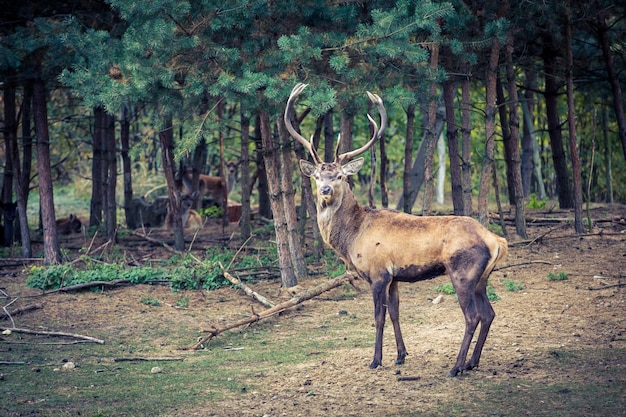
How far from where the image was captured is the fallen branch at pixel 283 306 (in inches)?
353

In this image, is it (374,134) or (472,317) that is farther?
(374,134)

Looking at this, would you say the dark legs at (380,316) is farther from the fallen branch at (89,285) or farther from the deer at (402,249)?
the fallen branch at (89,285)

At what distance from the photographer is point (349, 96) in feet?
32.7

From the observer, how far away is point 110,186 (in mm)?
15930

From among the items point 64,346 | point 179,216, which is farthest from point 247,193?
point 64,346

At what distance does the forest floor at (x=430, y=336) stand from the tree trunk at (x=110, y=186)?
271 centimetres

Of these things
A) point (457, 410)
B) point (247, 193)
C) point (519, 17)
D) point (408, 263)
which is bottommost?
point (457, 410)

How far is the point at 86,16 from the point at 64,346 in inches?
229

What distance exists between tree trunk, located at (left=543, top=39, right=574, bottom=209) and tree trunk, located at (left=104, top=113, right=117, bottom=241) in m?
8.79

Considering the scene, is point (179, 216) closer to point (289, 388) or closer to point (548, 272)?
point (548, 272)

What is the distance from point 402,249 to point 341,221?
845 millimetres

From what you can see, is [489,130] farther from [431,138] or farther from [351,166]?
[351,166]

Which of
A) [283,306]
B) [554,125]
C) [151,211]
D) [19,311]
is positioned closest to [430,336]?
[283,306]

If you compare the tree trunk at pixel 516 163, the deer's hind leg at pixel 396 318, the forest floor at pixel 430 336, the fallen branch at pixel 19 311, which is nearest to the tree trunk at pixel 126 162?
the forest floor at pixel 430 336
